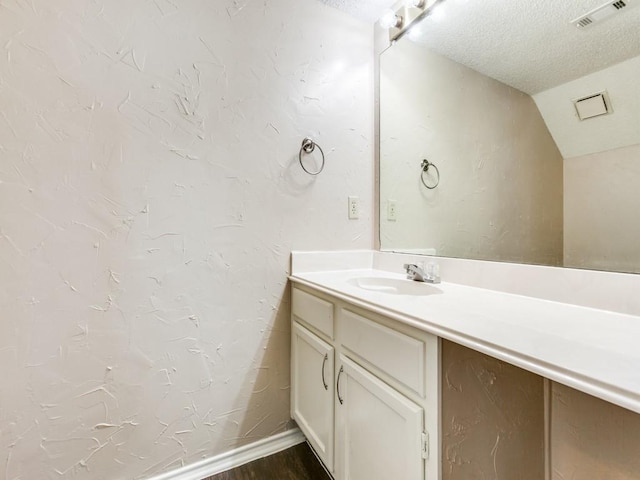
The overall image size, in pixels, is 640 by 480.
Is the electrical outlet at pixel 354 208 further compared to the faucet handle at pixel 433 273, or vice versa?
the electrical outlet at pixel 354 208

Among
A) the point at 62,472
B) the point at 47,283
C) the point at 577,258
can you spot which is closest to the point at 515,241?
the point at 577,258

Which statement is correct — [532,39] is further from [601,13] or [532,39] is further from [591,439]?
[591,439]

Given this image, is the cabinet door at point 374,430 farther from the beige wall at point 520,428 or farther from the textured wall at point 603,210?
the textured wall at point 603,210

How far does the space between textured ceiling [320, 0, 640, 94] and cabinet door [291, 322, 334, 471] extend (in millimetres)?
1189

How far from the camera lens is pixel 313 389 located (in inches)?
46.0

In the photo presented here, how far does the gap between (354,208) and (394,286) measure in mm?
466

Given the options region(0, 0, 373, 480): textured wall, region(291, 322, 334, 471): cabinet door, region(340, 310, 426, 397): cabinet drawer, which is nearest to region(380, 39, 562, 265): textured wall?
region(0, 0, 373, 480): textured wall

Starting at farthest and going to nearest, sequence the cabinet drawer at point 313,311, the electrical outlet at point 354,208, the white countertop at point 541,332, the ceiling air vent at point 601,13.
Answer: the electrical outlet at point 354,208 < the cabinet drawer at point 313,311 < the ceiling air vent at point 601,13 < the white countertop at point 541,332

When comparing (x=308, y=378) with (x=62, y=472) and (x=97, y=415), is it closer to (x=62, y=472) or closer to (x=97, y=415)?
(x=97, y=415)

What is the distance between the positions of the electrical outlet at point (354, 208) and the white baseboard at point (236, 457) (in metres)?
1.06

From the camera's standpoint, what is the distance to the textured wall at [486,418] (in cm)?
67

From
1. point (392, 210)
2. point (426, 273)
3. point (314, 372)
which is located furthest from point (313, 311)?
point (392, 210)

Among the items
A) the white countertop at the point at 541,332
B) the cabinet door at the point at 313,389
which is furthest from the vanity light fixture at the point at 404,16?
the cabinet door at the point at 313,389

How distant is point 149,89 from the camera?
1.10 metres
